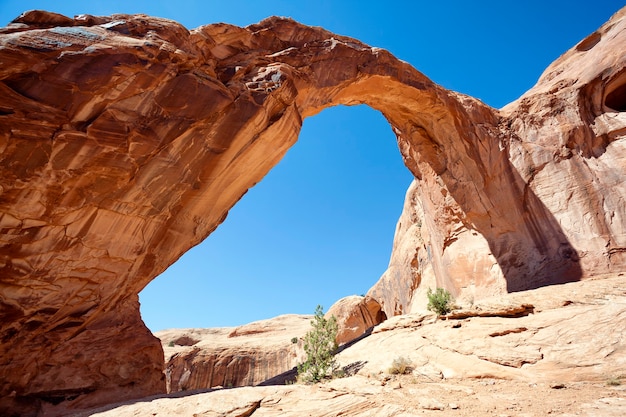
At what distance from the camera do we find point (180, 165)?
11.5m

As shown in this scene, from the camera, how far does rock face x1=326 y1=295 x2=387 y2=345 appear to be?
101 ft

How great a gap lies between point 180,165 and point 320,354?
7.47 metres

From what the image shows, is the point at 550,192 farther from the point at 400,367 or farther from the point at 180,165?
the point at 180,165

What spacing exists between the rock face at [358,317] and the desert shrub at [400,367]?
23.3 meters

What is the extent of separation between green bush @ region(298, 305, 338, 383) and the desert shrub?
1.61 metres

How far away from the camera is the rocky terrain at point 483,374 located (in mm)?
6227

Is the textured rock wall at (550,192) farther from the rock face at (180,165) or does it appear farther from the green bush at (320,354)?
the green bush at (320,354)

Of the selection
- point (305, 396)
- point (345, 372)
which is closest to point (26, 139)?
point (305, 396)

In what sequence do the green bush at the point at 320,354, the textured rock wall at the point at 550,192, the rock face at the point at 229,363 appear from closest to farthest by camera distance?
1. the green bush at the point at 320,354
2. the textured rock wall at the point at 550,192
3. the rock face at the point at 229,363

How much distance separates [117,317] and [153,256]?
2486mm

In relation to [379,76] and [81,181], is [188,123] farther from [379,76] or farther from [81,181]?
[379,76]

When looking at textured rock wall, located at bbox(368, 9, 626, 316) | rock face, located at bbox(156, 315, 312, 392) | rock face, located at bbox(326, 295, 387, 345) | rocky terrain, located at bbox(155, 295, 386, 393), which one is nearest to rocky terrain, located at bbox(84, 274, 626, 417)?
textured rock wall, located at bbox(368, 9, 626, 316)

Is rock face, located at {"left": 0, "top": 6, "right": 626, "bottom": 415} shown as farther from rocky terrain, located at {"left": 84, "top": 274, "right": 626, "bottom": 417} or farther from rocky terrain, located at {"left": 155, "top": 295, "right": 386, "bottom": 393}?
rocky terrain, located at {"left": 155, "top": 295, "right": 386, "bottom": 393}

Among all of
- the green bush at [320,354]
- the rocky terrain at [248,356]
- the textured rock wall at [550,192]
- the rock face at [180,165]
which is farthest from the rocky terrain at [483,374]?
the rocky terrain at [248,356]
